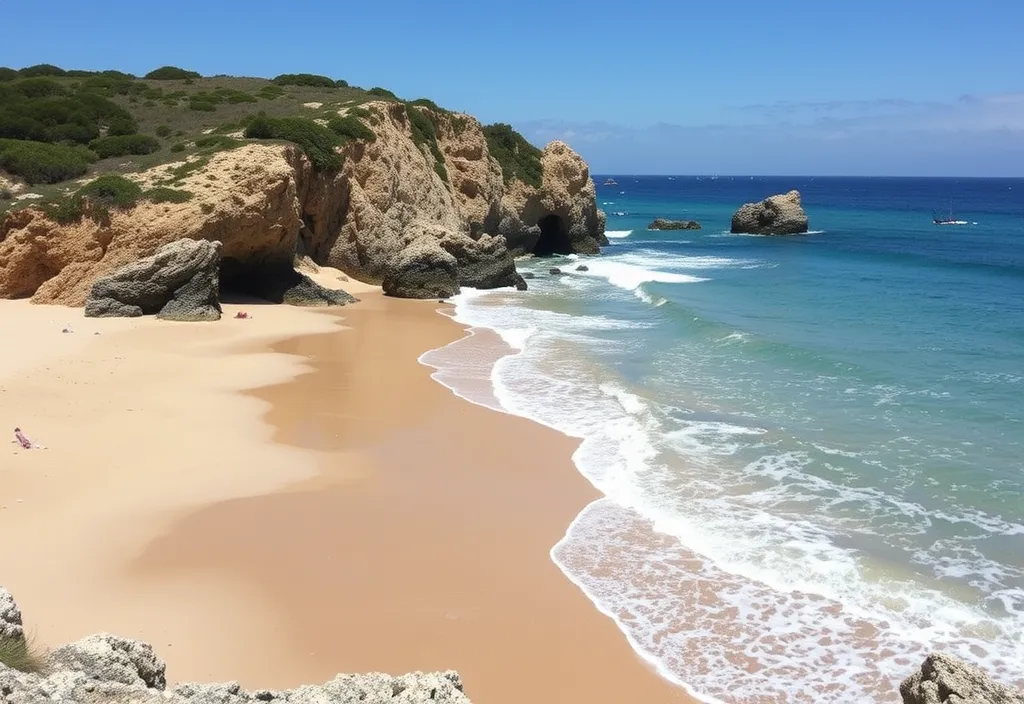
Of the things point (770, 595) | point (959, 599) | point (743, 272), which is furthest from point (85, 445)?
point (743, 272)

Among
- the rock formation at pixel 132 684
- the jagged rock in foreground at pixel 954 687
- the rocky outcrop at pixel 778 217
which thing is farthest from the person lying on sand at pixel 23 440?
the rocky outcrop at pixel 778 217

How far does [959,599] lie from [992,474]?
430 cm

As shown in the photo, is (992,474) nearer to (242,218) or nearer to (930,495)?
(930,495)

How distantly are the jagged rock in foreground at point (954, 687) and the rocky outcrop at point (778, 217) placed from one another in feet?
198

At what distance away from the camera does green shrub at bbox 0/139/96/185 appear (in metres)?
25.5

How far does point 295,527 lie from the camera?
948cm

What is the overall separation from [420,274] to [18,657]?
25.1 m

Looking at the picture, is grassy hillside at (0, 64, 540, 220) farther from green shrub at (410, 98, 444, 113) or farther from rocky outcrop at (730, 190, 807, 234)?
rocky outcrop at (730, 190, 807, 234)

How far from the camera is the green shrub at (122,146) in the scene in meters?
28.2

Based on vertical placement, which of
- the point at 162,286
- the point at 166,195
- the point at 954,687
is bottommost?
the point at 954,687

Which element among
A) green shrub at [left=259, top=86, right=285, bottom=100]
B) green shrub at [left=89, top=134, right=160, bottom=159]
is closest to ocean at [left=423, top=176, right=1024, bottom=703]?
green shrub at [left=89, top=134, right=160, bottom=159]

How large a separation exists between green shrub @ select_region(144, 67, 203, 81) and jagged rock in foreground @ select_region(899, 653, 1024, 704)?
163ft

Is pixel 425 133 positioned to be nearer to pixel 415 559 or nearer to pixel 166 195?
pixel 166 195

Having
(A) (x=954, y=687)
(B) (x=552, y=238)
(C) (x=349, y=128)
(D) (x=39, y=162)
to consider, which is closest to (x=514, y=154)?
(B) (x=552, y=238)
